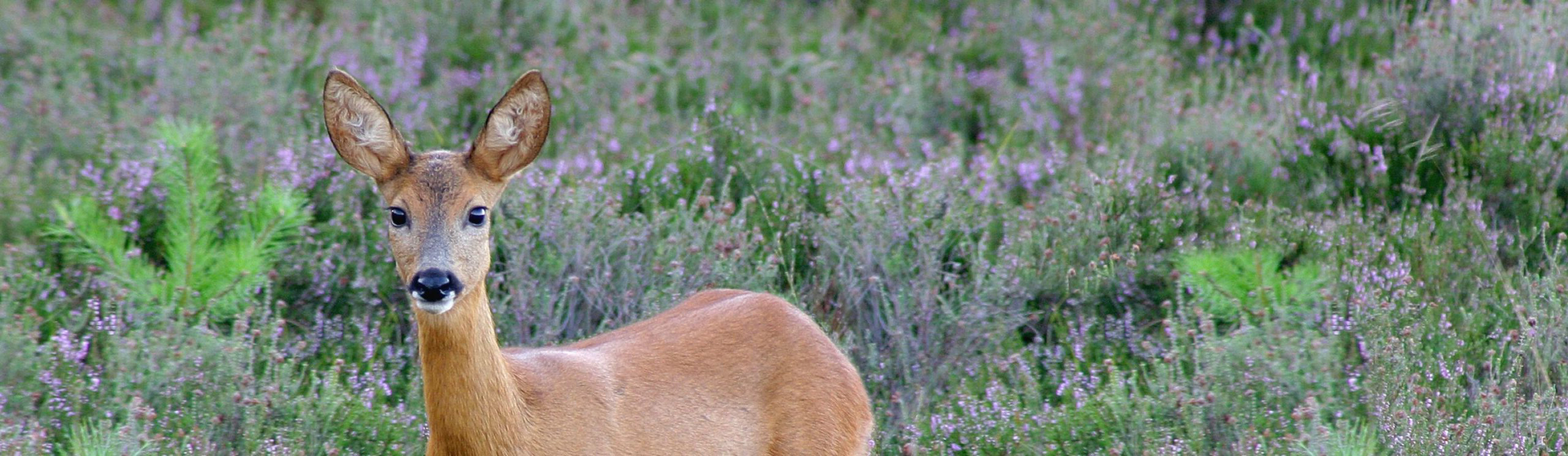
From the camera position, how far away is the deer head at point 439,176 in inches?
142

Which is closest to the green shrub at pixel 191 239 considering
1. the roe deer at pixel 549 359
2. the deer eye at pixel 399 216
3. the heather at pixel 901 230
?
the heather at pixel 901 230

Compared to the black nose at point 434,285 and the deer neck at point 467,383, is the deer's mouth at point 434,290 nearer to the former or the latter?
the black nose at point 434,285

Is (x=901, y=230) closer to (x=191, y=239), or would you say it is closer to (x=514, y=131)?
(x=514, y=131)

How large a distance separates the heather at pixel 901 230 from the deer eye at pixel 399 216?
114 centimetres

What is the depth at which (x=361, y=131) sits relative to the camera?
12.9 ft

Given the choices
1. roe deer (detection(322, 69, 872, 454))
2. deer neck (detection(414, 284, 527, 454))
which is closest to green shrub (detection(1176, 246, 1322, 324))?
roe deer (detection(322, 69, 872, 454))

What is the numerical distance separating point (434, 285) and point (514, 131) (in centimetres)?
57

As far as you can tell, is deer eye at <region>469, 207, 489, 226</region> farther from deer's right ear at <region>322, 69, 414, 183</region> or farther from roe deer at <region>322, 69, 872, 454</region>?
deer's right ear at <region>322, 69, 414, 183</region>

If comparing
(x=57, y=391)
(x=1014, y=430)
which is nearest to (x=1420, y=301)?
(x=1014, y=430)

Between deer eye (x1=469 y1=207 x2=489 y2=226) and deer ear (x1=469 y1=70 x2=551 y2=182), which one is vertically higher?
deer ear (x1=469 y1=70 x2=551 y2=182)

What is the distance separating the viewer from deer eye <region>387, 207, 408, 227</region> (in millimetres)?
3711

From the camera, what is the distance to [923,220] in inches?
229

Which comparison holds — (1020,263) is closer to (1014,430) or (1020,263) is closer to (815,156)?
(1014,430)

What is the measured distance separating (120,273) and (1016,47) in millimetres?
4598
